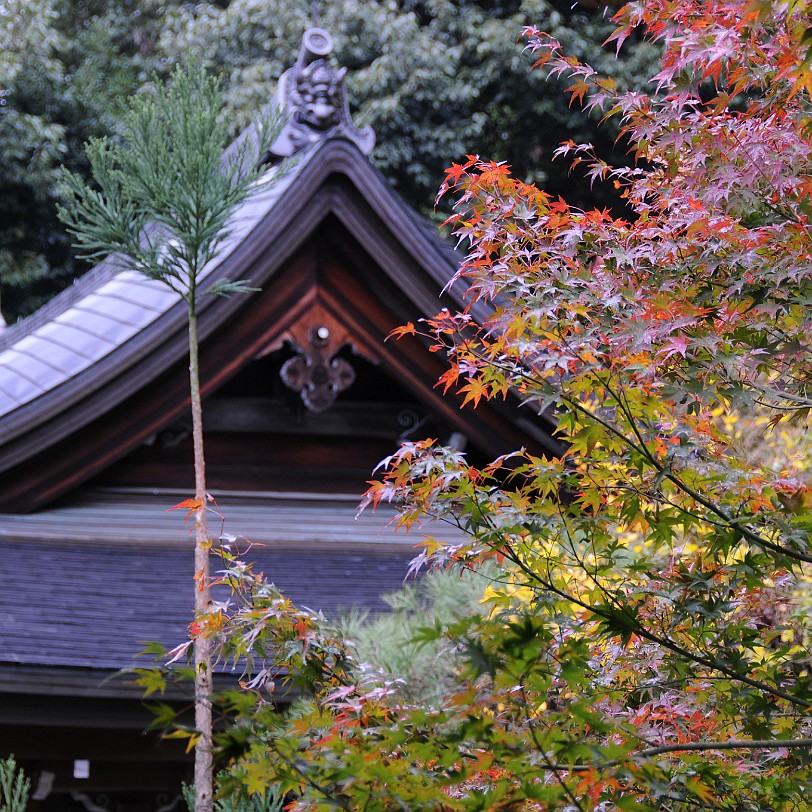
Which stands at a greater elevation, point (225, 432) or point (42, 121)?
point (42, 121)

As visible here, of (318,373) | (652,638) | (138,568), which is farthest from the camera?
(318,373)

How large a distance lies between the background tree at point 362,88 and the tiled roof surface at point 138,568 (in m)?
9.74

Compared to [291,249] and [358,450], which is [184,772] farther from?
[291,249]

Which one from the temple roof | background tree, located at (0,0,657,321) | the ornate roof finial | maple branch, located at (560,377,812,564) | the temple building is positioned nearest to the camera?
maple branch, located at (560,377,812,564)

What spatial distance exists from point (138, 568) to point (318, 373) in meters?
1.13

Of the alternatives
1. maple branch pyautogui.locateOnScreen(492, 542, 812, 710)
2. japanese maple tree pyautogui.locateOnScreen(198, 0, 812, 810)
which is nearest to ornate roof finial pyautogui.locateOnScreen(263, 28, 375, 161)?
japanese maple tree pyautogui.locateOnScreen(198, 0, 812, 810)

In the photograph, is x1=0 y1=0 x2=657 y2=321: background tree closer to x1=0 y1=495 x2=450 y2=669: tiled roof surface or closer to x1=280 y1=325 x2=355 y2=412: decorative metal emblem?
x1=280 y1=325 x2=355 y2=412: decorative metal emblem

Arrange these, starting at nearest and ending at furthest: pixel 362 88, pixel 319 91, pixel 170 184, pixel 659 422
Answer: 1. pixel 659 422
2. pixel 170 184
3. pixel 319 91
4. pixel 362 88

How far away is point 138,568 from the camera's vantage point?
4.31 metres

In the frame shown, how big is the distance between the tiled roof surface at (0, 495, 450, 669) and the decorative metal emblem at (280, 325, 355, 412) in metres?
0.62

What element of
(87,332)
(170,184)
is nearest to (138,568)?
(87,332)

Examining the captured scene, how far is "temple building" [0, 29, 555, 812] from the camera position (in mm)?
3996

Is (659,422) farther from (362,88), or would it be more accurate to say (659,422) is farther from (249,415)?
(362,88)

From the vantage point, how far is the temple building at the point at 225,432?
3996 mm
